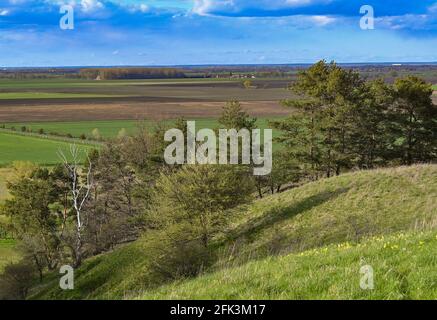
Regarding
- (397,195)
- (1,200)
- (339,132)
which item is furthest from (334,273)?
(1,200)

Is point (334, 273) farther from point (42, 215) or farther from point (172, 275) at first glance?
point (42, 215)

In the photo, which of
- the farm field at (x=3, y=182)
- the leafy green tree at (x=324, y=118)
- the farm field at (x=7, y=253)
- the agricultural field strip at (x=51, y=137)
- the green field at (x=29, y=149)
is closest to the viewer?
the leafy green tree at (x=324, y=118)

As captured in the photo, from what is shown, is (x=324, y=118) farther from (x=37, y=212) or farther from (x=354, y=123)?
(x=37, y=212)

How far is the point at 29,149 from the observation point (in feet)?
291

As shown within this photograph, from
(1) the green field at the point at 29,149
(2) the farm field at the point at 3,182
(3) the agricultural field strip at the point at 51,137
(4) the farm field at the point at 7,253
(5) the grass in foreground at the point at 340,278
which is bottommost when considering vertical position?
(4) the farm field at the point at 7,253

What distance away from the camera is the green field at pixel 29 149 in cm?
7981

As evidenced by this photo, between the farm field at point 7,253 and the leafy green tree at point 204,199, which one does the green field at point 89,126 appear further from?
the leafy green tree at point 204,199

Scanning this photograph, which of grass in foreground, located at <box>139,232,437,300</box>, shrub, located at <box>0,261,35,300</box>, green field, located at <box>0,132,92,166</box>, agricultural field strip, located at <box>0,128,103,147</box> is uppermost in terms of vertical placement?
grass in foreground, located at <box>139,232,437,300</box>

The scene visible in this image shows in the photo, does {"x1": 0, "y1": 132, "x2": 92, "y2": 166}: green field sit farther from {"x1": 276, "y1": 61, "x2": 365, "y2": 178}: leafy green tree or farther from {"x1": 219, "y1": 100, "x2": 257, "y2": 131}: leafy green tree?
{"x1": 276, "y1": 61, "x2": 365, "y2": 178}: leafy green tree

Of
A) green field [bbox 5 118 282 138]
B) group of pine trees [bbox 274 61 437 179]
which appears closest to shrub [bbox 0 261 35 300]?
group of pine trees [bbox 274 61 437 179]

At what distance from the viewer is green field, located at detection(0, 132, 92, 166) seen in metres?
79.8

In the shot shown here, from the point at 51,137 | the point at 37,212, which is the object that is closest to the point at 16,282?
the point at 37,212

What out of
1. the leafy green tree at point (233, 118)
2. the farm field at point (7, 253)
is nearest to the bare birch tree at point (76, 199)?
the farm field at point (7, 253)
